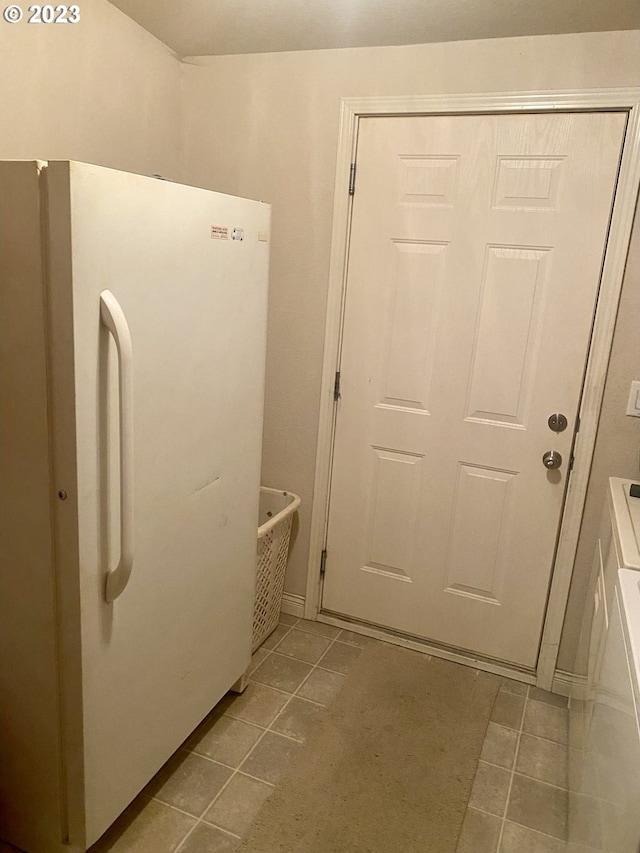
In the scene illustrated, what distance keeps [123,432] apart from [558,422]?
4.98 feet

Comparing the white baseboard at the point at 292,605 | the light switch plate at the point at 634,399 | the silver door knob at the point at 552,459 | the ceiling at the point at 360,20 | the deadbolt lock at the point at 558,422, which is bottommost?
the white baseboard at the point at 292,605

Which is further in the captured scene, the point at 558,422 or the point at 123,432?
the point at 558,422

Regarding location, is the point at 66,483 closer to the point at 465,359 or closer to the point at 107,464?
the point at 107,464

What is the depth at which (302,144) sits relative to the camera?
2379mm

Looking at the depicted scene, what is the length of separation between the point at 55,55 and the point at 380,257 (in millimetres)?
1216

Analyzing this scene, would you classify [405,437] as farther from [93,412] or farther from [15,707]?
[15,707]

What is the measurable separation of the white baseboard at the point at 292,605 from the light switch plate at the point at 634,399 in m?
1.52

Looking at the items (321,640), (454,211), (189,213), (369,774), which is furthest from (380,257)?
(369,774)

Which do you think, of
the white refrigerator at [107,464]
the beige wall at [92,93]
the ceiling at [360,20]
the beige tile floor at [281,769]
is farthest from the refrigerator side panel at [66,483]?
the ceiling at [360,20]

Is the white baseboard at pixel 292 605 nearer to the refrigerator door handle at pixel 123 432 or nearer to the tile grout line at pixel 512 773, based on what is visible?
the tile grout line at pixel 512 773

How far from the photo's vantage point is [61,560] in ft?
4.38

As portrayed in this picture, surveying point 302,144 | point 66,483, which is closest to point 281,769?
point 66,483

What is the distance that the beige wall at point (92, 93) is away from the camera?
69.7 inches

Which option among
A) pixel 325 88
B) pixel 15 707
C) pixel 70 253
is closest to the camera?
pixel 70 253
